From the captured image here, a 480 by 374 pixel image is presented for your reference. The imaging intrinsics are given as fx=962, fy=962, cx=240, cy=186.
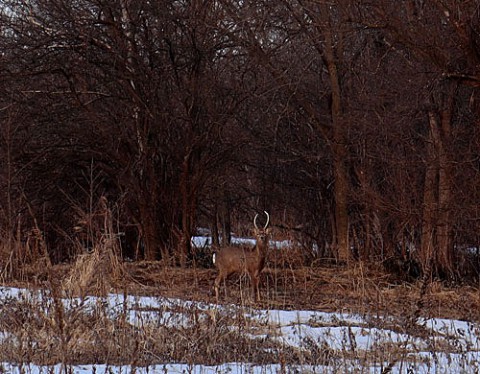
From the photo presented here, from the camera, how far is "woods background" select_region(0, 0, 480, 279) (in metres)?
13.0

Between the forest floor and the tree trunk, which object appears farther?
the tree trunk

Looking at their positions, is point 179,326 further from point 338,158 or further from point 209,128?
point 209,128

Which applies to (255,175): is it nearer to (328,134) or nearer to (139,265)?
(328,134)

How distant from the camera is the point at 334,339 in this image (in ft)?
25.6

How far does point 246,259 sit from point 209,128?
3549mm

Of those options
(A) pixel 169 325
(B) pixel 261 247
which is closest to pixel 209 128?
(B) pixel 261 247

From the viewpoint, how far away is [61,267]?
13.2 metres

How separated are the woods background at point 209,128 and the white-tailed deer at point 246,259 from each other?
5.91 feet

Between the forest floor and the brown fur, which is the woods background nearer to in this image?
the forest floor

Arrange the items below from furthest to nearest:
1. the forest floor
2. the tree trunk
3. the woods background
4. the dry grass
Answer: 1. the tree trunk
2. the woods background
3. the forest floor
4. the dry grass

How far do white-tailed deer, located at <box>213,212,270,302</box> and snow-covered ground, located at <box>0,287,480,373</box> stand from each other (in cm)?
190

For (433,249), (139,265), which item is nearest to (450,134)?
(433,249)

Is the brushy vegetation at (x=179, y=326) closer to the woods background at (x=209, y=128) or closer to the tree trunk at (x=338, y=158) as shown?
the woods background at (x=209, y=128)

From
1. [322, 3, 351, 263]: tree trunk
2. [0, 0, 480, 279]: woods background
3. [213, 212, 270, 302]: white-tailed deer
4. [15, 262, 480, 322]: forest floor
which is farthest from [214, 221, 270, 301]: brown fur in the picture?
[322, 3, 351, 263]: tree trunk
